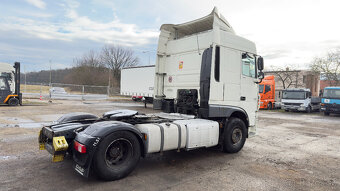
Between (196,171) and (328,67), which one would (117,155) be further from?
(328,67)

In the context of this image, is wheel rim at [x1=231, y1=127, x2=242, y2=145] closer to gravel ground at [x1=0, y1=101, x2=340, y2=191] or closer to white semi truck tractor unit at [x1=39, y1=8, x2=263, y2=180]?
white semi truck tractor unit at [x1=39, y1=8, x2=263, y2=180]

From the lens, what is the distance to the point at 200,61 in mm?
6207

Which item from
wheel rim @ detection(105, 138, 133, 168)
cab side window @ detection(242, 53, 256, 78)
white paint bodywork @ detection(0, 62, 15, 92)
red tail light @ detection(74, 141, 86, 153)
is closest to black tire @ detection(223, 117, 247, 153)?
cab side window @ detection(242, 53, 256, 78)

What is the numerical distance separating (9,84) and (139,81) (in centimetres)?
1030

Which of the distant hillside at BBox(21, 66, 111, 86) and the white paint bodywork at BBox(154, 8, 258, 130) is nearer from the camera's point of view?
the white paint bodywork at BBox(154, 8, 258, 130)

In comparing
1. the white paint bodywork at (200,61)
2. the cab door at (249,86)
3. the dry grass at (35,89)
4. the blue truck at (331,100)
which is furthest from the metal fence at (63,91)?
the cab door at (249,86)

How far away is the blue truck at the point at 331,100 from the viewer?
57.8 ft

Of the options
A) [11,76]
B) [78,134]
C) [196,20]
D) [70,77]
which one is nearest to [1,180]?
[78,134]

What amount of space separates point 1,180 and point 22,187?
58cm

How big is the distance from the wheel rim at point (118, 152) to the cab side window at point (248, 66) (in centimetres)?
398

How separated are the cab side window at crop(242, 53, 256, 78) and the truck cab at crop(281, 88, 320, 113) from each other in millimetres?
16754

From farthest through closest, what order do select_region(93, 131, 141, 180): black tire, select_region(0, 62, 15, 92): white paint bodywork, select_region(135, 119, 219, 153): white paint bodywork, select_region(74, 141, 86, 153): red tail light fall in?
1. select_region(0, 62, 15, 92): white paint bodywork
2. select_region(135, 119, 219, 153): white paint bodywork
3. select_region(93, 131, 141, 180): black tire
4. select_region(74, 141, 86, 153): red tail light

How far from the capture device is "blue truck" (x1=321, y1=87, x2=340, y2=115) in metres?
17.6

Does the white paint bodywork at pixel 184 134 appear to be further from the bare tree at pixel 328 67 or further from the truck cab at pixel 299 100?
the bare tree at pixel 328 67
